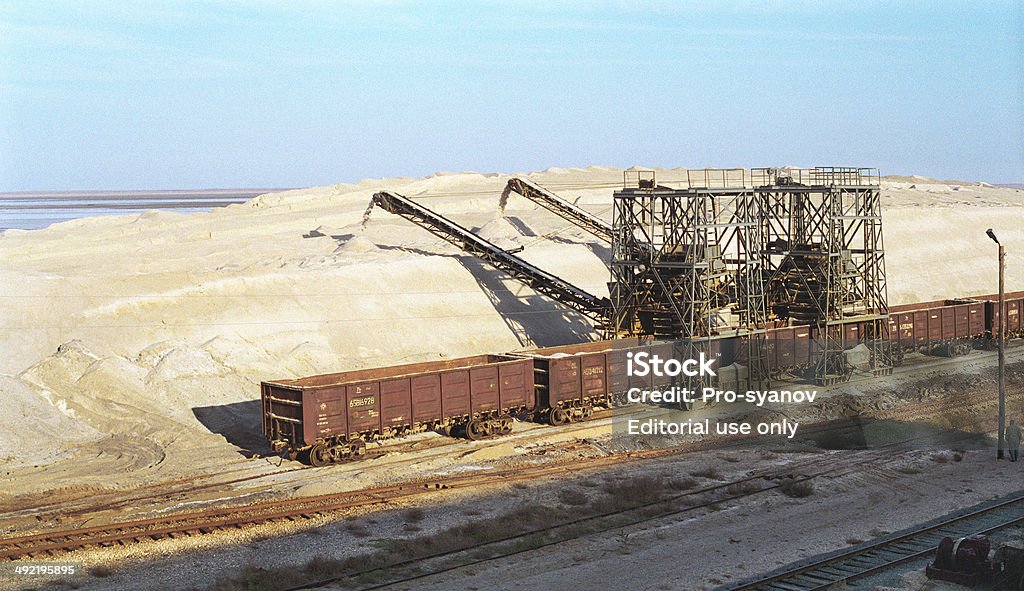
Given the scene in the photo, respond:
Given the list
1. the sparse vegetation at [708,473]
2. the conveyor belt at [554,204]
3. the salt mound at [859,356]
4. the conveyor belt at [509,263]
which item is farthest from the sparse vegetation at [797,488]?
the conveyor belt at [554,204]

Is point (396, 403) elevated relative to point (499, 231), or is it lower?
lower

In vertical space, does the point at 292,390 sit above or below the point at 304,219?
below

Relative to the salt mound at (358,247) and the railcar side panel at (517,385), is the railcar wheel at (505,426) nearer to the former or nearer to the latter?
the railcar side panel at (517,385)

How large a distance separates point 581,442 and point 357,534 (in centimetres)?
1234

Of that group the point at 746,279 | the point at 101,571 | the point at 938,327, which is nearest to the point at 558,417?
the point at 746,279

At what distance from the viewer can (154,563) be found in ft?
74.3

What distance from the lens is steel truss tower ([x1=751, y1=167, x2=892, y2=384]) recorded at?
45.0 metres

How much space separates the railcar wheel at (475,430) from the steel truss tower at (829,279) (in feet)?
54.1

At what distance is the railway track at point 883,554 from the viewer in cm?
2098

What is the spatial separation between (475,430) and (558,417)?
12.8 feet

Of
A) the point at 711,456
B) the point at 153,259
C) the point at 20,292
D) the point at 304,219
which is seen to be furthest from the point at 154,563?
the point at 304,219

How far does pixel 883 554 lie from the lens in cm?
2303

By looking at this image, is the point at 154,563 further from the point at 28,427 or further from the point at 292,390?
the point at 28,427

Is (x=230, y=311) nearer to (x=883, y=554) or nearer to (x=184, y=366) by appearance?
(x=184, y=366)
